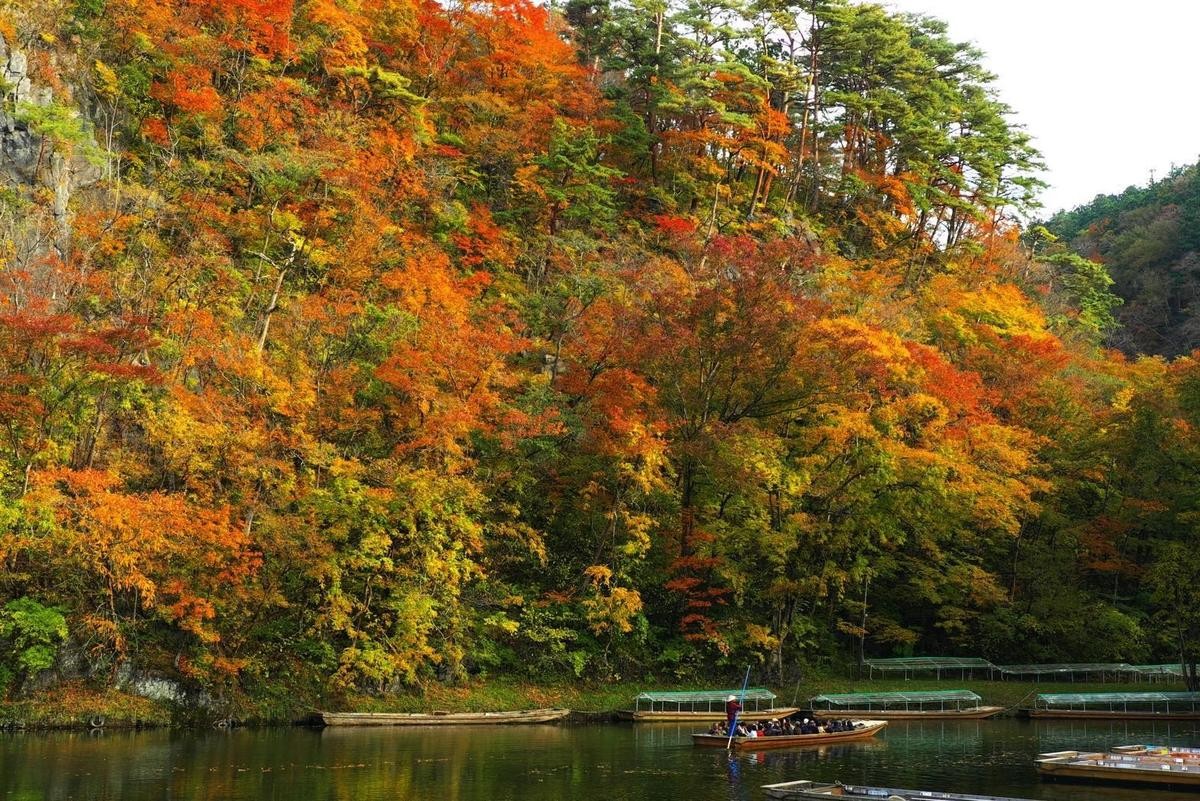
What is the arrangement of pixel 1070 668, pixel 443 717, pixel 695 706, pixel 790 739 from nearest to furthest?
pixel 790 739 → pixel 443 717 → pixel 695 706 → pixel 1070 668

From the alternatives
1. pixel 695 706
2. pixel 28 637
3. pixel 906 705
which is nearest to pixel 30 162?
pixel 28 637

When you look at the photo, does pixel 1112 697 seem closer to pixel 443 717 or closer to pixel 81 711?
pixel 443 717

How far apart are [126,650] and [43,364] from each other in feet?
26.3

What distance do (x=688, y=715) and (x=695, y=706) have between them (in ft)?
4.68

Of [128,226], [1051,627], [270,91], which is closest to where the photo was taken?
[128,226]

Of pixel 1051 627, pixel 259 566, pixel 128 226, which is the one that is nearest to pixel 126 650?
pixel 259 566

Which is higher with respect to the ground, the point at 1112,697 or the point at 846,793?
the point at 846,793

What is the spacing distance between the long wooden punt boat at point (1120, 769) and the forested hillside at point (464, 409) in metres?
13.5

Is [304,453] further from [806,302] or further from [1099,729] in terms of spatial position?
[1099,729]

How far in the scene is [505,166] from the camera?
51.5 m

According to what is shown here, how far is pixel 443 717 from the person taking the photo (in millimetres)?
30047

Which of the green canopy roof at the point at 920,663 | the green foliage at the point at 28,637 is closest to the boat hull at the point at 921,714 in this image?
the green canopy roof at the point at 920,663

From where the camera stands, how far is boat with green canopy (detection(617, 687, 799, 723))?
105ft

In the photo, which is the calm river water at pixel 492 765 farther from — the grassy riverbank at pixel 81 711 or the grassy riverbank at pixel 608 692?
the grassy riverbank at pixel 608 692
